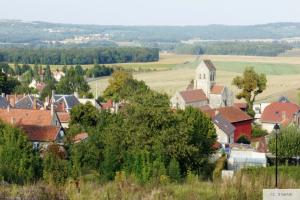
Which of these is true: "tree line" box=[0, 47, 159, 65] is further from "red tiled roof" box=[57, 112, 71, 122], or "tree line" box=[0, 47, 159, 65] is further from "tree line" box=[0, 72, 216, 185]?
"tree line" box=[0, 72, 216, 185]

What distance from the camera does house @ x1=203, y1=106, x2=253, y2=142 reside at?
152 ft

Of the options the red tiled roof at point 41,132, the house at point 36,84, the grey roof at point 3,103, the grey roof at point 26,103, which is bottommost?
the house at point 36,84

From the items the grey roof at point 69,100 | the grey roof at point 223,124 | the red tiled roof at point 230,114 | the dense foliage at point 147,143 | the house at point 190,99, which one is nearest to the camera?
the dense foliage at point 147,143

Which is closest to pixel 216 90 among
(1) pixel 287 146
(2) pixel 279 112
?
(2) pixel 279 112

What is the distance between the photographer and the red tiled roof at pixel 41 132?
3431 centimetres

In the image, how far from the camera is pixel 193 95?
58094 millimetres

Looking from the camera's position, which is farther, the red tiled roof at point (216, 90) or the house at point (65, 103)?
the red tiled roof at point (216, 90)

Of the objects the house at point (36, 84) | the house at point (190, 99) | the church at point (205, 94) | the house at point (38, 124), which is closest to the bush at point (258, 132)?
the house at point (190, 99)

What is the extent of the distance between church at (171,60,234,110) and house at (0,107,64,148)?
1907cm

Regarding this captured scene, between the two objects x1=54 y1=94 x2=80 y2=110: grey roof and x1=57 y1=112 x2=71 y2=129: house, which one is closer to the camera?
x1=57 y1=112 x2=71 y2=129: house

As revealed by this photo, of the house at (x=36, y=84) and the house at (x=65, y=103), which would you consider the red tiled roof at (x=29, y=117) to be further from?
the house at (x=36, y=84)

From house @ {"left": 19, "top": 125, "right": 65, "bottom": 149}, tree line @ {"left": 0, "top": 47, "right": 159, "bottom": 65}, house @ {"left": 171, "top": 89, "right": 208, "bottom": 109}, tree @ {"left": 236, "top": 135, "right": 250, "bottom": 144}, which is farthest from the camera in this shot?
tree line @ {"left": 0, "top": 47, "right": 159, "bottom": 65}

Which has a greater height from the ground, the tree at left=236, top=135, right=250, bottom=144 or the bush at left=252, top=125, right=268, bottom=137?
the tree at left=236, top=135, right=250, bottom=144

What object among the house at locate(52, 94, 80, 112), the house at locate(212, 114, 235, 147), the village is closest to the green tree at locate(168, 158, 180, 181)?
the village
